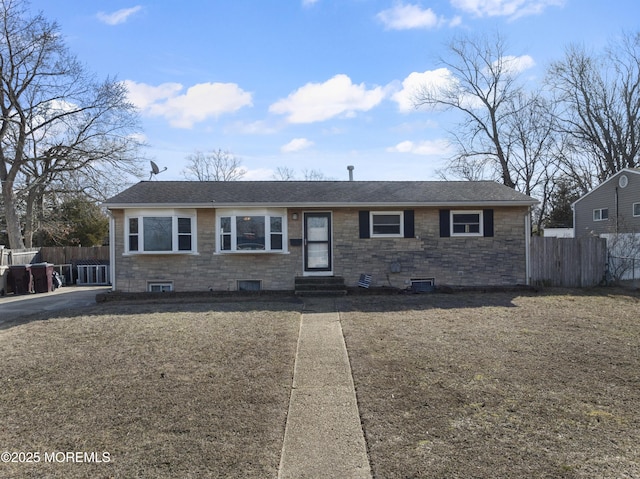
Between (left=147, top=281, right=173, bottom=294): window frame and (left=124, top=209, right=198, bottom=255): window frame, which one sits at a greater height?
(left=124, top=209, right=198, bottom=255): window frame

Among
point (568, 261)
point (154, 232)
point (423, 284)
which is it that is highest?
point (154, 232)

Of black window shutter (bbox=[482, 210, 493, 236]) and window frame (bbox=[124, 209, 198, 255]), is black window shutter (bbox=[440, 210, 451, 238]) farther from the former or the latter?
window frame (bbox=[124, 209, 198, 255])

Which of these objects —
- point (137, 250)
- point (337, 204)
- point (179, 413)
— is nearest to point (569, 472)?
point (179, 413)

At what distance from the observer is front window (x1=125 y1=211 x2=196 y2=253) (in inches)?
463

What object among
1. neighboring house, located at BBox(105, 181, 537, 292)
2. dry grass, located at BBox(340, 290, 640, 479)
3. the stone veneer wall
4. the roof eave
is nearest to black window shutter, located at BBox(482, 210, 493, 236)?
neighboring house, located at BBox(105, 181, 537, 292)

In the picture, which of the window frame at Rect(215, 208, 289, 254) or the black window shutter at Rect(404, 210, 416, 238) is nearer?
the window frame at Rect(215, 208, 289, 254)

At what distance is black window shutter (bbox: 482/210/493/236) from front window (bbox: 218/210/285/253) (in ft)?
20.0

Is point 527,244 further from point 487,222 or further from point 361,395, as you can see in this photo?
point 361,395

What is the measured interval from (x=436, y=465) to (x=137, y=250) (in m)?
10.8

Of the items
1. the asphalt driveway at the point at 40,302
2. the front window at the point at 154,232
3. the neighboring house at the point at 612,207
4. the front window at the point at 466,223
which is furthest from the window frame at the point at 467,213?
the neighboring house at the point at 612,207

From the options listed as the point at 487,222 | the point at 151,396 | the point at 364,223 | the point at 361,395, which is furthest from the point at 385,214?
the point at 151,396

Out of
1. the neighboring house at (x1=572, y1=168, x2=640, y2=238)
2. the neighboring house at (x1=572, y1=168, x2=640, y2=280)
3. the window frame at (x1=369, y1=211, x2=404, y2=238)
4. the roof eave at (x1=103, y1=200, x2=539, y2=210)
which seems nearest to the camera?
the roof eave at (x1=103, y1=200, x2=539, y2=210)

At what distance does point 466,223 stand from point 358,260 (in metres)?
3.50

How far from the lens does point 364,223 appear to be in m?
12.2
